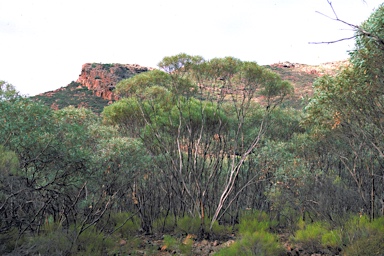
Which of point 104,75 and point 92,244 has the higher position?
point 104,75

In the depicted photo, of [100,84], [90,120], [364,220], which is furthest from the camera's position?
[100,84]

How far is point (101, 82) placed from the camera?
65.9m

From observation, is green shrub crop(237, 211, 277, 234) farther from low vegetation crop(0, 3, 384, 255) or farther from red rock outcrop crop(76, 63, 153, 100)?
red rock outcrop crop(76, 63, 153, 100)

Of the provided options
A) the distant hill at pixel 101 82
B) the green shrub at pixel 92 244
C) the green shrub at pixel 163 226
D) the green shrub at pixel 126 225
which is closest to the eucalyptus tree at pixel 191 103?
the green shrub at pixel 163 226

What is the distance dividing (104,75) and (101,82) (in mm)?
2715

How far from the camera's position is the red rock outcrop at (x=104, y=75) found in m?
63.4

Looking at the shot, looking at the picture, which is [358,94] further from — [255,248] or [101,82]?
[101,82]

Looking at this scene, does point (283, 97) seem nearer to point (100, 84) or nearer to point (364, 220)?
point (364, 220)

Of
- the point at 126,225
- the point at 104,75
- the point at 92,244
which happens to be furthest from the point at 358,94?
the point at 104,75

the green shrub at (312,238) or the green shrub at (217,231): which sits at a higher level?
the green shrub at (312,238)

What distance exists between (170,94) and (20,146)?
31.9 feet

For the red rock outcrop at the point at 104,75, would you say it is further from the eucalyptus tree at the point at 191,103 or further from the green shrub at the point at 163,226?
the green shrub at the point at 163,226

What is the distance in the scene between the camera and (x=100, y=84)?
6538 centimetres

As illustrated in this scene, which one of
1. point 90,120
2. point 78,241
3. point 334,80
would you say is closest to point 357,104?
point 334,80
